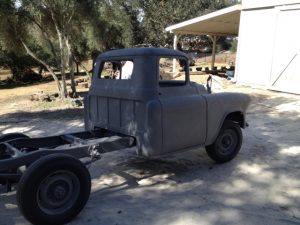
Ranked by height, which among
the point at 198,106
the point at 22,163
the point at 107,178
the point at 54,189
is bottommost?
the point at 107,178

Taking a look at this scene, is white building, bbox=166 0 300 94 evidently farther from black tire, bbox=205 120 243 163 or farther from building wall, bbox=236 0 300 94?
black tire, bbox=205 120 243 163

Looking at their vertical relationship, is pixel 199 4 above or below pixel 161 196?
above

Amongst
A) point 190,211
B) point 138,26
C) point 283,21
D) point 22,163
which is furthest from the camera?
point 138,26

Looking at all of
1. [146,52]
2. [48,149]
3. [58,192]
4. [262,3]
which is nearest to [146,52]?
[146,52]

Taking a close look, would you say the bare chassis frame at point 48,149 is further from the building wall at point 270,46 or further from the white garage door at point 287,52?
the building wall at point 270,46

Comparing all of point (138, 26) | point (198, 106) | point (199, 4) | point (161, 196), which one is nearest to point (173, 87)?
point (198, 106)

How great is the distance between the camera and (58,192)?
14.1 feet

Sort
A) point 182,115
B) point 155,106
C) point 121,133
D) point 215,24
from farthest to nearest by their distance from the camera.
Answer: point 215,24 < point 121,133 < point 182,115 < point 155,106

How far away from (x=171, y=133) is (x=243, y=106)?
1.84 meters

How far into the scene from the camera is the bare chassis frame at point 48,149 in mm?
4285

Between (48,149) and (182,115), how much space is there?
1.94 meters

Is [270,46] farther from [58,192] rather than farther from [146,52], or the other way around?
[58,192]

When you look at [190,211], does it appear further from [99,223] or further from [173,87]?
[173,87]

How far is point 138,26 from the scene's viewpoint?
42.1m
